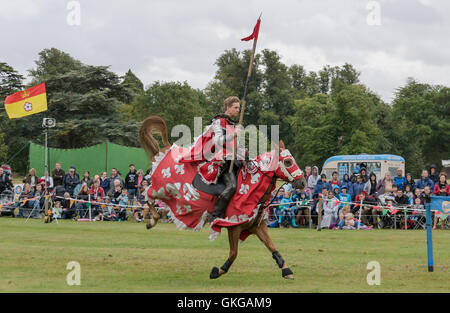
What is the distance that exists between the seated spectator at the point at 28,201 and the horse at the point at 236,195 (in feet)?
54.1

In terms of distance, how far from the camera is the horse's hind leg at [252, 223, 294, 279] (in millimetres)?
9461

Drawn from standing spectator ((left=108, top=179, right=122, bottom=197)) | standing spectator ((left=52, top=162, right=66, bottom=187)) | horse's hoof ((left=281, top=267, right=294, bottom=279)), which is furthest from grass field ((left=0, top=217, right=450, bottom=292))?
standing spectator ((left=52, top=162, right=66, bottom=187))

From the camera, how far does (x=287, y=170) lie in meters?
9.72

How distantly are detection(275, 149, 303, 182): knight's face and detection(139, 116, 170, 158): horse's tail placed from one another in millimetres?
2812

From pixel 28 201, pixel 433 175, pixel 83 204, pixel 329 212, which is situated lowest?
pixel 329 212

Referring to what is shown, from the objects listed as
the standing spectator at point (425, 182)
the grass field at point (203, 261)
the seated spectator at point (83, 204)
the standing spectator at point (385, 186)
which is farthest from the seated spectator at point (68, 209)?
the standing spectator at point (425, 182)

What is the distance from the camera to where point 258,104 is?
82.9 m

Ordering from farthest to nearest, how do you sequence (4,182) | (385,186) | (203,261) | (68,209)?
(4,182), (68,209), (385,186), (203,261)

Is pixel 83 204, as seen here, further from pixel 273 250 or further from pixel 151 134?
pixel 273 250

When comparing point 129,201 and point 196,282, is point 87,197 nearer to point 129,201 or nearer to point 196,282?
point 129,201

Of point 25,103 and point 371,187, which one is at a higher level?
point 25,103

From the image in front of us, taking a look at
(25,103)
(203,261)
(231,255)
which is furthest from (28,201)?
(231,255)

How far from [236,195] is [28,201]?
62.0 feet

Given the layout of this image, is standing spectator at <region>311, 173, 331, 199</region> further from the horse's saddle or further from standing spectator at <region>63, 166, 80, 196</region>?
the horse's saddle
